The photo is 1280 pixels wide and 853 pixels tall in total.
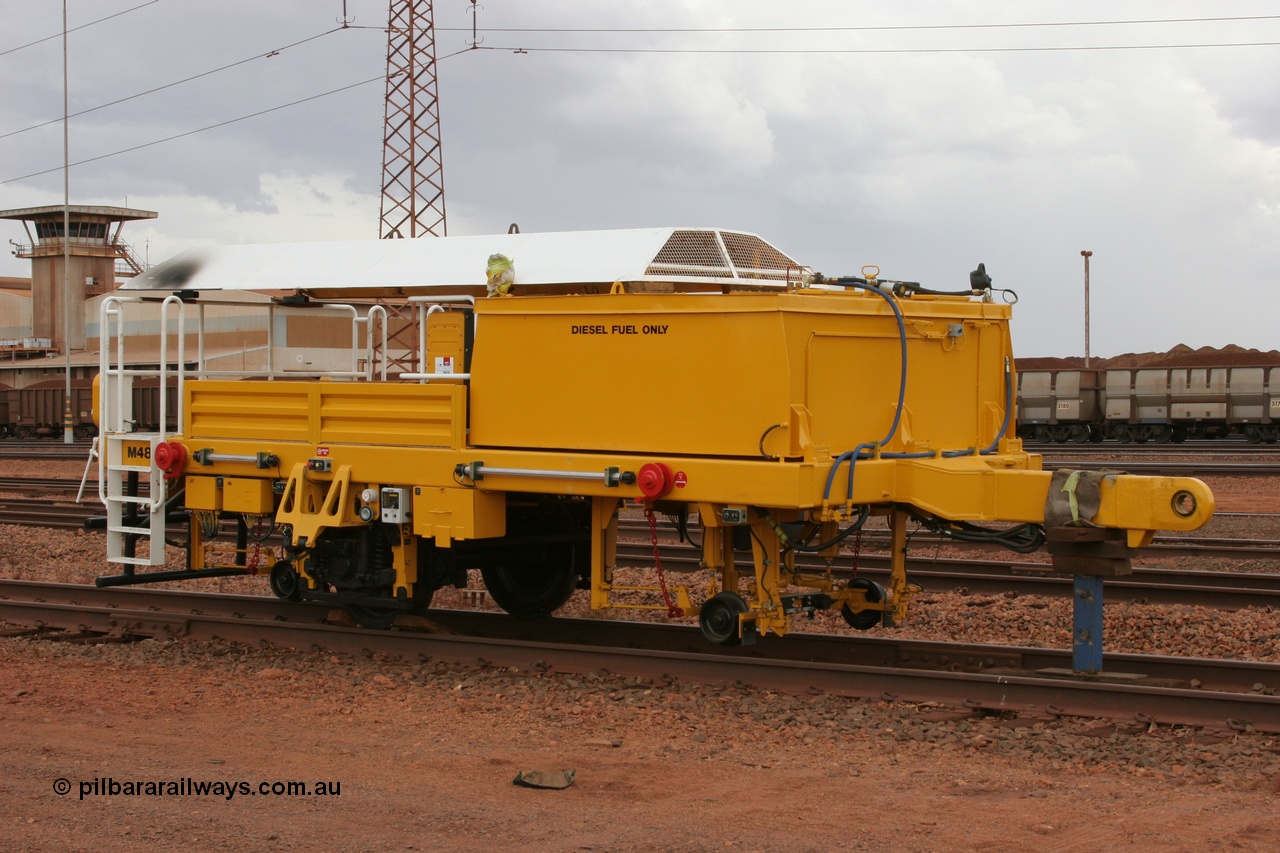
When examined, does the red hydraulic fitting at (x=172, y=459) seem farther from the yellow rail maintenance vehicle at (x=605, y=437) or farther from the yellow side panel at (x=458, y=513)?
the yellow side panel at (x=458, y=513)

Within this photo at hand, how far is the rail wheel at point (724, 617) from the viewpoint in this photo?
788cm

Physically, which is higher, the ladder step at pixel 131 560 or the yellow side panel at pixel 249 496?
the yellow side panel at pixel 249 496

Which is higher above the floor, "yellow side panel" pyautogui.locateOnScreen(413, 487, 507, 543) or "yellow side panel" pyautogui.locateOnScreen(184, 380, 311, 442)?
"yellow side panel" pyautogui.locateOnScreen(184, 380, 311, 442)

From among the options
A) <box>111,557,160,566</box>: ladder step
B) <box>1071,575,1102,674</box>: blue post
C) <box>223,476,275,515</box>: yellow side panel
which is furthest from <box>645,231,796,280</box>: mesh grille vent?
<box>111,557,160,566</box>: ladder step

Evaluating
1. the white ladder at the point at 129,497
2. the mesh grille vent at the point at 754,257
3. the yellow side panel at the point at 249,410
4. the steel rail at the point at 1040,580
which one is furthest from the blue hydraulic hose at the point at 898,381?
the white ladder at the point at 129,497

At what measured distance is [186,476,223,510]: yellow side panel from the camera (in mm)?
9836

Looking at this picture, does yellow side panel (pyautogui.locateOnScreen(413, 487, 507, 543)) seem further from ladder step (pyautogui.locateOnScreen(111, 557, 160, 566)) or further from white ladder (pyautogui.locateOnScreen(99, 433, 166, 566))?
ladder step (pyautogui.locateOnScreen(111, 557, 160, 566))

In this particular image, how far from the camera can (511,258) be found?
8.74 metres

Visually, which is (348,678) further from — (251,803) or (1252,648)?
(1252,648)

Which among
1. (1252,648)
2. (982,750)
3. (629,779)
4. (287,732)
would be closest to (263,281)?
(287,732)

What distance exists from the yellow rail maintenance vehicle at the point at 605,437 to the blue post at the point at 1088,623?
23 cm

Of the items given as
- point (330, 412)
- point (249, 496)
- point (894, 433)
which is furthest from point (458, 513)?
point (894, 433)

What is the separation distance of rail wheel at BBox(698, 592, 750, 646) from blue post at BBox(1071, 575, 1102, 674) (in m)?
1.92

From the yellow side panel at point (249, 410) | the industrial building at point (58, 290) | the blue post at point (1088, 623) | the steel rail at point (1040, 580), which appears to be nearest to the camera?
→ the blue post at point (1088, 623)
